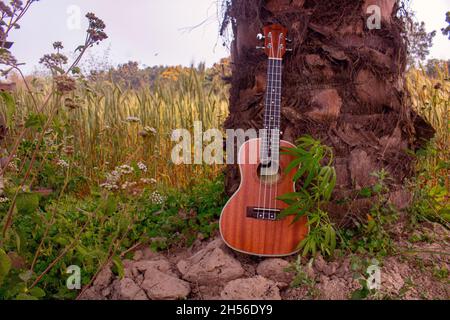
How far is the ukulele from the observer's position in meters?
2.87

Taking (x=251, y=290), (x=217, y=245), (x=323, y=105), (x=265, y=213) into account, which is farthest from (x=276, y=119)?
(x=251, y=290)

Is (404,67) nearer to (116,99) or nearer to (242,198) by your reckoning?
(242,198)

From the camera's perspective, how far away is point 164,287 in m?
2.73

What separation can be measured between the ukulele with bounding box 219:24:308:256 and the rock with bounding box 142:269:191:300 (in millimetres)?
381

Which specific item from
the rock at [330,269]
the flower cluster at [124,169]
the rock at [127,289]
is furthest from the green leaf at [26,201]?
the rock at [330,269]

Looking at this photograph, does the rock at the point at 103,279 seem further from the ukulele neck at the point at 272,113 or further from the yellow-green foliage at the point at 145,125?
the yellow-green foliage at the point at 145,125

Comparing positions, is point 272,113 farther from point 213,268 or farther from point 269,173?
point 213,268

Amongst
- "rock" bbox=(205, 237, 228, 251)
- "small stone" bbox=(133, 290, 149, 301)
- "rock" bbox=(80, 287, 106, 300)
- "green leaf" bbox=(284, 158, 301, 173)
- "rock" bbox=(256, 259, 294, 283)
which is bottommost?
"rock" bbox=(80, 287, 106, 300)

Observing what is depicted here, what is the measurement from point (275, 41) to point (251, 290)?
1.44m

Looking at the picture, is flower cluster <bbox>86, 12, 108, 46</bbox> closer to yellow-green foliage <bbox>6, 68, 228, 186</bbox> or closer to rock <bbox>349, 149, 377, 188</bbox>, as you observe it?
rock <bbox>349, 149, 377, 188</bbox>

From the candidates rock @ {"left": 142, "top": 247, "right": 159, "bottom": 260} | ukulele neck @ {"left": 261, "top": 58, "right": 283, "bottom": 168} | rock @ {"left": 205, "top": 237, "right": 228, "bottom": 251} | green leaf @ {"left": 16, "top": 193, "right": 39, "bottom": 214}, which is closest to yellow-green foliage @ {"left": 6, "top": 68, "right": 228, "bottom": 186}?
rock @ {"left": 142, "top": 247, "right": 159, "bottom": 260}

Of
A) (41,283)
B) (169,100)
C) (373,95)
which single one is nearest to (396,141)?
(373,95)

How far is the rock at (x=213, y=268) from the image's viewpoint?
110 inches

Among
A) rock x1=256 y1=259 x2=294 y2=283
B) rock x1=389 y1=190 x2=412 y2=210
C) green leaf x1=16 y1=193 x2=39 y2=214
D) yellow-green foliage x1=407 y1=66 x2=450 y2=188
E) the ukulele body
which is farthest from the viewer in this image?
yellow-green foliage x1=407 y1=66 x2=450 y2=188
